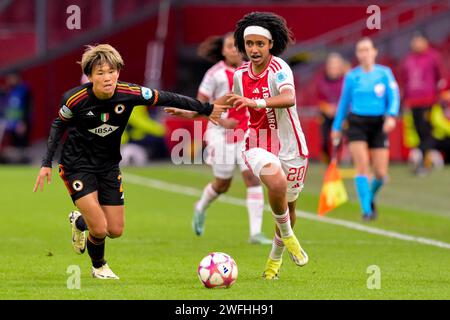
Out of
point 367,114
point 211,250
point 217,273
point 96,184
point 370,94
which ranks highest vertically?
point 370,94

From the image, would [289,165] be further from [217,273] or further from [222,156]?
[222,156]

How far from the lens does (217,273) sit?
9469mm

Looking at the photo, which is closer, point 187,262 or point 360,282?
point 360,282

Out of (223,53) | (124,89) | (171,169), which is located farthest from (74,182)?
(171,169)

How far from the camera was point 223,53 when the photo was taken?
13.8 m

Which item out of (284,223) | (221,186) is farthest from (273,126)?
(221,186)

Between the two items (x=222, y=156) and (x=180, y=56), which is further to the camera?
(x=180, y=56)

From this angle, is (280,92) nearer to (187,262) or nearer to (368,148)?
(187,262)

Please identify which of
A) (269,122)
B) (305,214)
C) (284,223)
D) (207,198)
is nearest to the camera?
(284,223)

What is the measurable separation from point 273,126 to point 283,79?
0.49 metres

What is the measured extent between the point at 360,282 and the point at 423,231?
5.04 metres

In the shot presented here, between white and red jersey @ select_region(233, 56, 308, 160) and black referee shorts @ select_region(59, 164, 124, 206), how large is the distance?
1.16 metres

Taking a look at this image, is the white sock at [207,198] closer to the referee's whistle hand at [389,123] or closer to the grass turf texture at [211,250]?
the grass turf texture at [211,250]

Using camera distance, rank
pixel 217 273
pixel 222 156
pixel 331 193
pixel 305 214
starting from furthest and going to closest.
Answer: pixel 305 214
pixel 331 193
pixel 222 156
pixel 217 273
